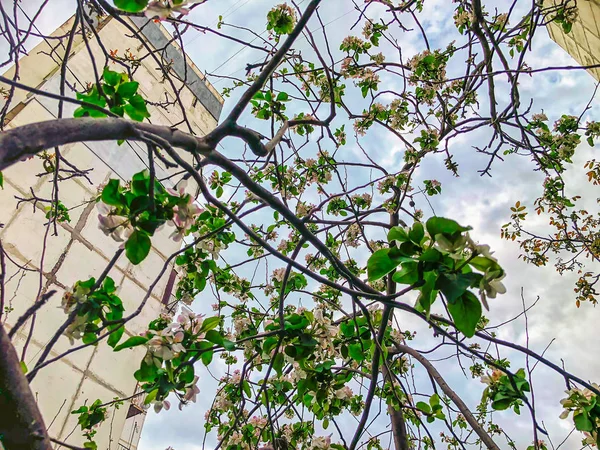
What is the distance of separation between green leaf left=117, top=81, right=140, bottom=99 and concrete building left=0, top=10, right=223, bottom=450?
41.0 inches

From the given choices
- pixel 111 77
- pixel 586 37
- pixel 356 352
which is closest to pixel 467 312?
pixel 356 352

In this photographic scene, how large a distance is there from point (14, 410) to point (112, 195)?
409 mm

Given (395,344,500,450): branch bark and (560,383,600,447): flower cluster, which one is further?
(395,344,500,450): branch bark

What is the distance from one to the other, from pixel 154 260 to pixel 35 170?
1.21 meters

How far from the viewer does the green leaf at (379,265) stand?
65cm

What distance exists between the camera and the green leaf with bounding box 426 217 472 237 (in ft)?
1.98

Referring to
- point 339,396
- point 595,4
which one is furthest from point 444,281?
point 595,4

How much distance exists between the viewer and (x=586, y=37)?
232 centimetres

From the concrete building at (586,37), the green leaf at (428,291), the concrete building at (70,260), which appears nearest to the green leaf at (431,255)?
the green leaf at (428,291)

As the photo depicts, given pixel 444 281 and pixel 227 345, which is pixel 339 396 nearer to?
pixel 227 345

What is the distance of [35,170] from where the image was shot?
2504mm

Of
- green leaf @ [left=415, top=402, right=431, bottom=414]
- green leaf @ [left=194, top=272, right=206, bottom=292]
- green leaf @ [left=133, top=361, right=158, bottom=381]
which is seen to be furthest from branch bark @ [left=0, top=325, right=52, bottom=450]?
green leaf @ [left=415, top=402, right=431, bottom=414]

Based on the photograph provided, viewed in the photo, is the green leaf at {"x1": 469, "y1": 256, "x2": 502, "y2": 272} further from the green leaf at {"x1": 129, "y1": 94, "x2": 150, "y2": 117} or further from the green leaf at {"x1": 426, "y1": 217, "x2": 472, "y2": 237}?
the green leaf at {"x1": 129, "y1": 94, "x2": 150, "y2": 117}

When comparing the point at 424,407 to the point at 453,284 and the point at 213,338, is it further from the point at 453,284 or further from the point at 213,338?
→ the point at 453,284
